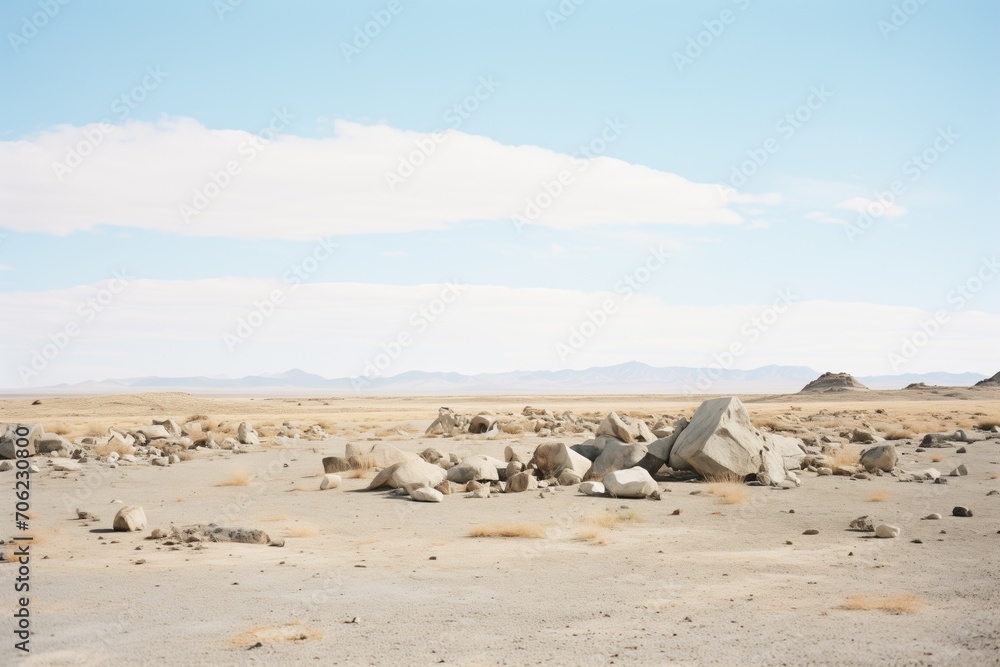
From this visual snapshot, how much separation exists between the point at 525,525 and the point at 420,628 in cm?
501

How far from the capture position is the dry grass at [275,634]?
6984mm

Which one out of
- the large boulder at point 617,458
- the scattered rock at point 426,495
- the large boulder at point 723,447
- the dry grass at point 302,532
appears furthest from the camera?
the large boulder at point 617,458

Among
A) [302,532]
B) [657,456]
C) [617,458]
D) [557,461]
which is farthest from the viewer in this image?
[617,458]

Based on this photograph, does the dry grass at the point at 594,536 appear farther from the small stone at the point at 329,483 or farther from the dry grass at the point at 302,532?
the small stone at the point at 329,483

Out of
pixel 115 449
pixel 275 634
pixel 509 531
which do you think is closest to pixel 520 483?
pixel 509 531

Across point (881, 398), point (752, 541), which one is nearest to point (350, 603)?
point (752, 541)

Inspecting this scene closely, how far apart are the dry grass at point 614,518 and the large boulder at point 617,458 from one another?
4.85 m

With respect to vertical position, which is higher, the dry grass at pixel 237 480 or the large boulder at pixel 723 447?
the large boulder at pixel 723 447

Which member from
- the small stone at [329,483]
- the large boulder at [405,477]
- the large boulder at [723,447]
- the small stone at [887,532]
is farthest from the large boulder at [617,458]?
the small stone at [887,532]

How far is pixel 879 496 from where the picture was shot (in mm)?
15758

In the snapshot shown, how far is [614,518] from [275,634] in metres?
7.22

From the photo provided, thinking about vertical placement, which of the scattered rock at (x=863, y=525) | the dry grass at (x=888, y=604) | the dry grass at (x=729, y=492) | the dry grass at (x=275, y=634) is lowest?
the dry grass at (x=729, y=492)

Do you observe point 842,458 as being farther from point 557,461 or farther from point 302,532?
point 302,532

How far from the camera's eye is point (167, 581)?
30.2 feet
